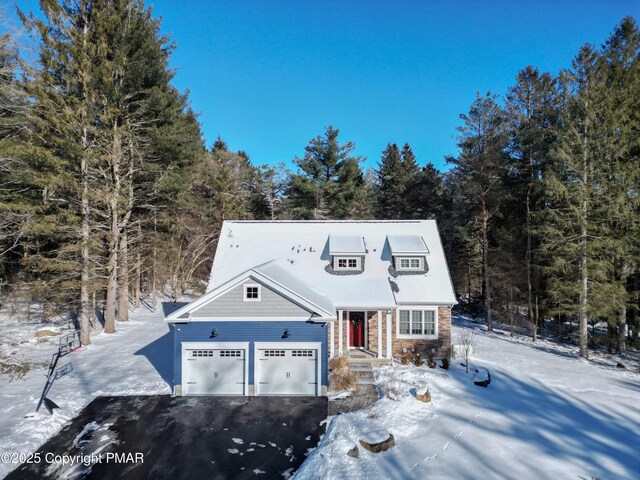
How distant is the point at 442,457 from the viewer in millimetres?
8125

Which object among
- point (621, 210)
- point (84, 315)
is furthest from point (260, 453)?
point (621, 210)

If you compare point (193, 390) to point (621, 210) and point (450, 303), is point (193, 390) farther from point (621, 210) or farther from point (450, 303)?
point (621, 210)

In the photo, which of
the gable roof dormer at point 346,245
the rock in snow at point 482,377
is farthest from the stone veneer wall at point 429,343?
the gable roof dormer at point 346,245

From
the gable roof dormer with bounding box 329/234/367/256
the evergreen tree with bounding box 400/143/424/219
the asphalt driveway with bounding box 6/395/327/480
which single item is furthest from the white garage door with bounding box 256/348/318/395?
the evergreen tree with bounding box 400/143/424/219

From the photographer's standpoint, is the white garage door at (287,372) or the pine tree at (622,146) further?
the pine tree at (622,146)

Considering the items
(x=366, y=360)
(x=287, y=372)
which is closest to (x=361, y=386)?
(x=366, y=360)

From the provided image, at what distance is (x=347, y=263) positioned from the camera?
16.6m

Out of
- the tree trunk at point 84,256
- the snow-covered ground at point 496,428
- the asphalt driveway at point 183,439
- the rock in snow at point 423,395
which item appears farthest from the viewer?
the tree trunk at point 84,256

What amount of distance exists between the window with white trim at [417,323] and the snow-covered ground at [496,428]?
1.57m

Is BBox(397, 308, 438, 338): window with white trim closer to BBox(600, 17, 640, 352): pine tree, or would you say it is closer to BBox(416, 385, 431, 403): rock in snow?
BBox(416, 385, 431, 403): rock in snow

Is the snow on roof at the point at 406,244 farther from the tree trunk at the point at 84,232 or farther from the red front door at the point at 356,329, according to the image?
the tree trunk at the point at 84,232

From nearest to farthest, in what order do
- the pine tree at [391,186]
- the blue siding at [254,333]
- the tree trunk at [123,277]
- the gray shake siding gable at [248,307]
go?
the blue siding at [254,333] → the gray shake siding gable at [248,307] → the tree trunk at [123,277] → the pine tree at [391,186]

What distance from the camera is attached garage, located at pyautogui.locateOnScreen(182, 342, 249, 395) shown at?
12.1 m

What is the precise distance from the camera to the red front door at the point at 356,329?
1564cm
